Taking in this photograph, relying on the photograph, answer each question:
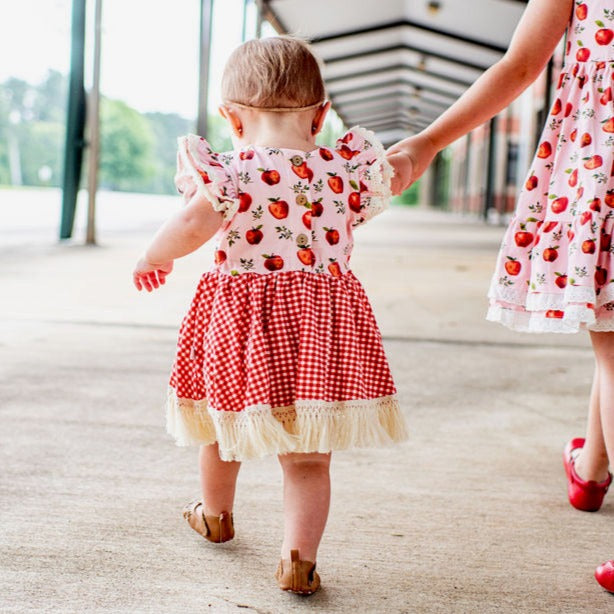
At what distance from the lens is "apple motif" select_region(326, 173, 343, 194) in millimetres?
1403

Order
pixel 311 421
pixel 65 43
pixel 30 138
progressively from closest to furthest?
pixel 311 421, pixel 65 43, pixel 30 138

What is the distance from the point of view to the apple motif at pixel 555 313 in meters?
1.42

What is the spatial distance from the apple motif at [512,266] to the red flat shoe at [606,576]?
20.2 inches

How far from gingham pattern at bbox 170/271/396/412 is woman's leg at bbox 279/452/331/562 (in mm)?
101

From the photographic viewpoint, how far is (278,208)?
1364 millimetres

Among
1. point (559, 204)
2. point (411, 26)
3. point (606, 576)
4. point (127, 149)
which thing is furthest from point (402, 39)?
point (606, 576)

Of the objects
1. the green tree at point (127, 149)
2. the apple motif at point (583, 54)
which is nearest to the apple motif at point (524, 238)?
the apple motif at point (583, 54)

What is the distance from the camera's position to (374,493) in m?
1.71

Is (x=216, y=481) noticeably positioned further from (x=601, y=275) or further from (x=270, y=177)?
(x=601, y=275)

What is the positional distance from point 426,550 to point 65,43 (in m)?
6.66

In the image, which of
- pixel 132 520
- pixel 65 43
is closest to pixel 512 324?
pixel 132 520

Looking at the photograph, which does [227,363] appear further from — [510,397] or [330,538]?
[510,397]

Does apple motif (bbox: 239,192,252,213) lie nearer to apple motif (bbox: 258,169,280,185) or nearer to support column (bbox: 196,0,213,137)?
apple motif (bbox: 258,169,280,185)

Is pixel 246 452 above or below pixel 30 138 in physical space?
below
